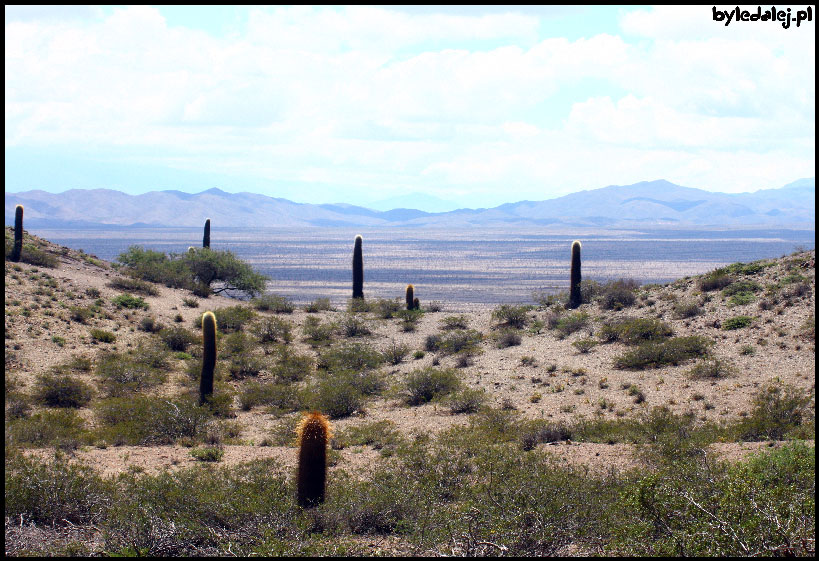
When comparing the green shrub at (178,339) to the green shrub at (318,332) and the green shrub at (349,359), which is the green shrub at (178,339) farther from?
the green shrub at (349,359)

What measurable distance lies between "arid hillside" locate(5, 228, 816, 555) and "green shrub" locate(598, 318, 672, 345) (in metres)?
0.07

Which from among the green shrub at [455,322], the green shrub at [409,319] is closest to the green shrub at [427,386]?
the green shrub at [455,322]

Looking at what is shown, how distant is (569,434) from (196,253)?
3529 cm

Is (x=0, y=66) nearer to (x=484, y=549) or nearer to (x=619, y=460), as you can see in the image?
(x=484, y=549)

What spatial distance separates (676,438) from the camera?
12.7 m

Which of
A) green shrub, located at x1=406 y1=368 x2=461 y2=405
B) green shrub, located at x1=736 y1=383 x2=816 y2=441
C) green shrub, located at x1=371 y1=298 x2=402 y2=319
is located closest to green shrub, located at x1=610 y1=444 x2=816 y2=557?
green shrub, located at x1=736 y1=383 x2=816 y2=441

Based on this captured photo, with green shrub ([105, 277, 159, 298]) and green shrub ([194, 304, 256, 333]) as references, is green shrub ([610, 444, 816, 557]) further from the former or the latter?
green shrub ([105, 277, 159, 298])

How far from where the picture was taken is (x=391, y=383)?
2305 cm

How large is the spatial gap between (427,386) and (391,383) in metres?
2.35

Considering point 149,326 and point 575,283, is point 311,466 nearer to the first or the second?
point 149,326

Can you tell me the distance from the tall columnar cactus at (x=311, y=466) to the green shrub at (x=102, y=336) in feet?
61.1

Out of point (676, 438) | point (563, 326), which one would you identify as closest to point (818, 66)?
point (676, 438)

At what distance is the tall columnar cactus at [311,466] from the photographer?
10.5 meters

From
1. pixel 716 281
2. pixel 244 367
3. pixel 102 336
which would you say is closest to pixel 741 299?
pixel 716 281
